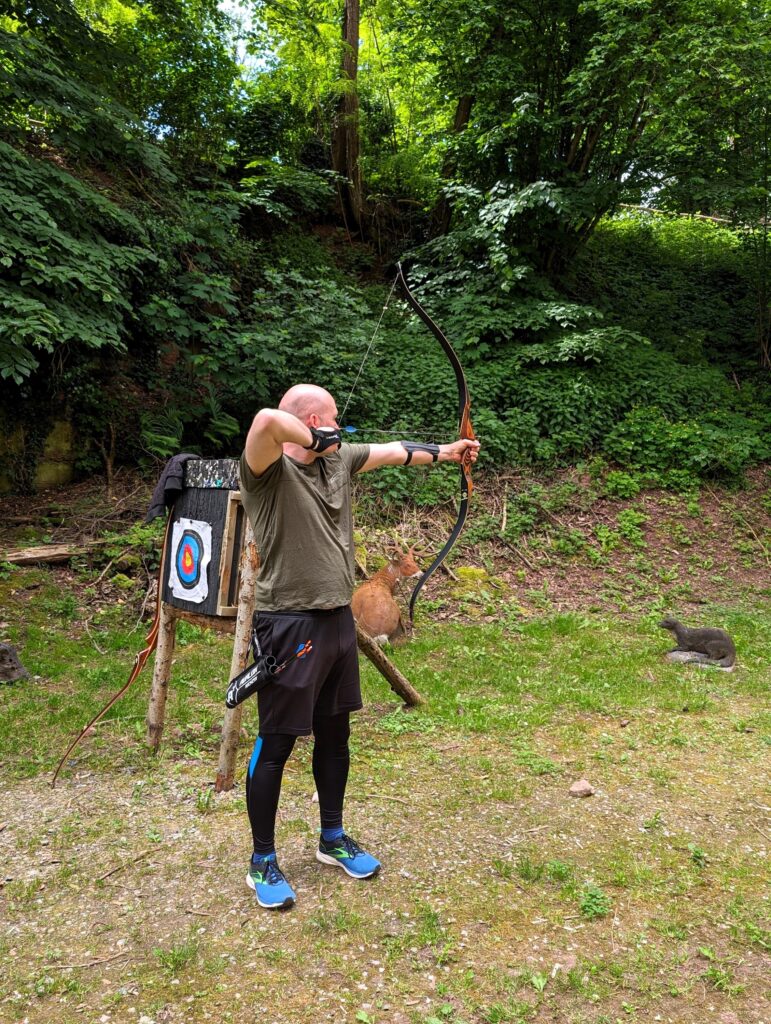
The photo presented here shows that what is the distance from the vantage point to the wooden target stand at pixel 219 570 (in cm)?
331

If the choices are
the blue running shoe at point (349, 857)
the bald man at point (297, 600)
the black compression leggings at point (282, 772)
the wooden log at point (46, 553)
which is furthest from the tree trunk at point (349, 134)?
the blue running shoe at point (349, 857)

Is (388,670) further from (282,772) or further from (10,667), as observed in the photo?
(10,667)

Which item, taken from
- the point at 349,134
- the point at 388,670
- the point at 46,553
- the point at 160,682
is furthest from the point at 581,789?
the point at 349,134

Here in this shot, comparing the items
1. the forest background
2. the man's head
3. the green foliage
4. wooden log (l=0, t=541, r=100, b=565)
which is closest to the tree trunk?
the forest background

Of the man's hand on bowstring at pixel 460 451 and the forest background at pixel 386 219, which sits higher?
the forest background at pixel 386 219

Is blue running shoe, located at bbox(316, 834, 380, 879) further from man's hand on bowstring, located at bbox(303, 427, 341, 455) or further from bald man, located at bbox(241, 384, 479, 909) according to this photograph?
man's hand on bowstring, located at bbox(303, 427, 341, 455)

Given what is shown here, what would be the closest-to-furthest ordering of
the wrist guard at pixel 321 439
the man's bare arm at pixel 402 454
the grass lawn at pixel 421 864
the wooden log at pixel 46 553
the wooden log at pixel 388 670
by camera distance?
the grass lawn at pixel 421 864, the wrist guard at pixel 321 439, the man's bare arm at pixel 402 454, the wooden log at pixel 388 670, the wooden log at pixel 46 553

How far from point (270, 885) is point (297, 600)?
1.08 m

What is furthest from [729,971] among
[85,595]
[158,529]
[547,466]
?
[547,466]

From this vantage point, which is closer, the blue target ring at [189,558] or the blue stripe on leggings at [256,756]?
the blue stripe on leggings at [256,756]

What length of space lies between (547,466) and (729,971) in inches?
302

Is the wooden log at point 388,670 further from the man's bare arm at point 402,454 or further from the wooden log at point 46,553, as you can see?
the wooden log at point 46,553

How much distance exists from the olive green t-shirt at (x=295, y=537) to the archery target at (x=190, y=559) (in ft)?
3.39

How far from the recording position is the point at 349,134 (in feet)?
39.9
